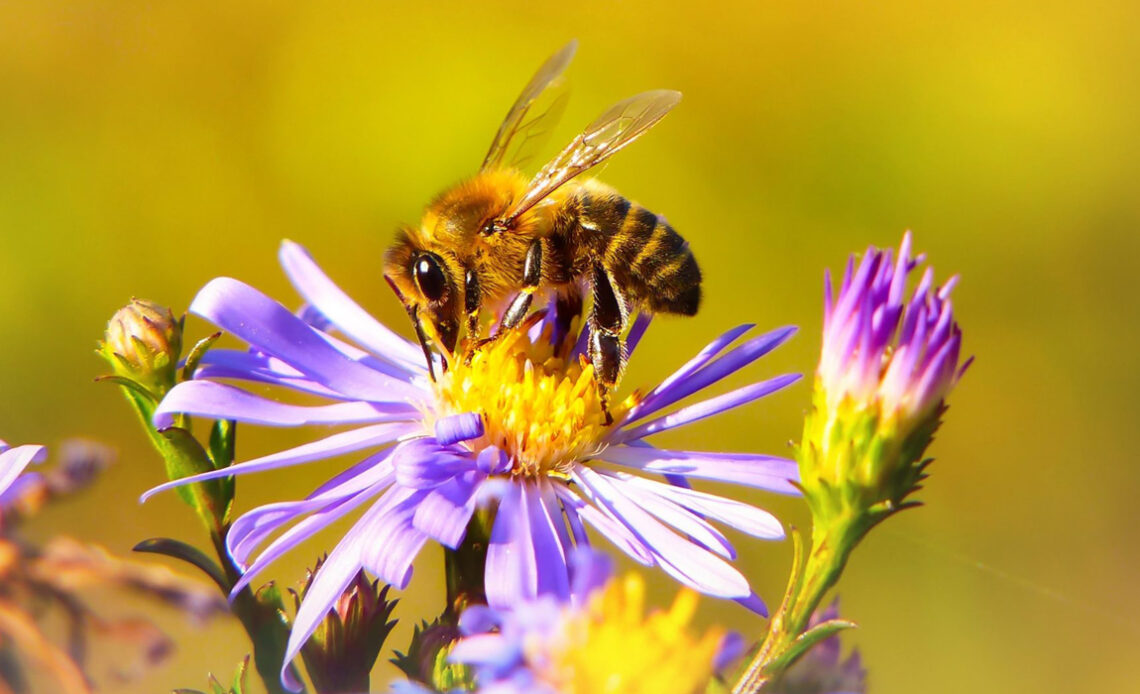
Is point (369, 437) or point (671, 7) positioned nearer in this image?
point (369, 437)

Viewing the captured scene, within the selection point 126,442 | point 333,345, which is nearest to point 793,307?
point 126,442

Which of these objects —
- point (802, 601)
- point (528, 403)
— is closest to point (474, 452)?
point (528, 403)

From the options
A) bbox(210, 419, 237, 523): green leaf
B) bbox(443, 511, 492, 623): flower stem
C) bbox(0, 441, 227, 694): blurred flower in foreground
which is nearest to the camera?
bbox(0, 441, 227, 694): blurred flower in foreground

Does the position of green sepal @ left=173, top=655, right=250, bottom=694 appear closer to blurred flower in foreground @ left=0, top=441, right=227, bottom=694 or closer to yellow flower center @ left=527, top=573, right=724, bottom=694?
blurred flower in foreground @ left=0, top=441, right=227, bottom=694

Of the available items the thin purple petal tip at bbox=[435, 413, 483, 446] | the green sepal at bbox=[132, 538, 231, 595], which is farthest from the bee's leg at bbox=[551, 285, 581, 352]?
the green sepal at bbox=[132, 538, 231, 595]

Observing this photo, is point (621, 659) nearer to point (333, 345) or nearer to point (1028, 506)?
point (333, 345)

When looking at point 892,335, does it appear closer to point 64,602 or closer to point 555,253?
point 555,253
